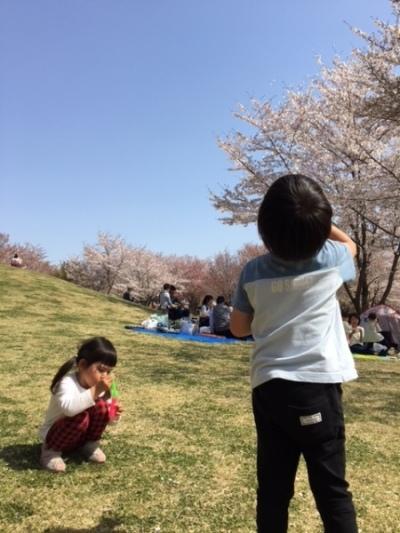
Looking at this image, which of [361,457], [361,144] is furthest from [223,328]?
[361,457]

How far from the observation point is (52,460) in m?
2.98

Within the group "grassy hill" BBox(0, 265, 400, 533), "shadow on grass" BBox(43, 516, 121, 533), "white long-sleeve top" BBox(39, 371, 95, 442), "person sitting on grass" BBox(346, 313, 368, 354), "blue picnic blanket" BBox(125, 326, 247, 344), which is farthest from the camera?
"person sitting on grass" BBox(346, 313, 368, 354)

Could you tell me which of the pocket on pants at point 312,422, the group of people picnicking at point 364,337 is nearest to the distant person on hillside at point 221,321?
the group of people picnicking at point 364,337

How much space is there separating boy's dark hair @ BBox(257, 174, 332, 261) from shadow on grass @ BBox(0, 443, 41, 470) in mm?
2188

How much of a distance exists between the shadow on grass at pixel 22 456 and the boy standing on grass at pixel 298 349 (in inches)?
67.5

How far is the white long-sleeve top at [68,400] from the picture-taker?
2.88 m

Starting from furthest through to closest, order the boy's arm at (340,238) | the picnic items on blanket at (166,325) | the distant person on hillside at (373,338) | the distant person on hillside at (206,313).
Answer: the distant person on hillside at (206,313) → the picnic items on blanket at (166,325) → the distant person on hillside at (373,338) → the boy's arm at (340,238)

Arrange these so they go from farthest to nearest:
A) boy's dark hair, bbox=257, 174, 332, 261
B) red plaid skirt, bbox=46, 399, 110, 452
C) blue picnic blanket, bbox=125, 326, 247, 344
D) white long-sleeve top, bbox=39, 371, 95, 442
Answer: blue picnic blanket, bbox=125, 326, 247, 344 → red plaid skirt, bbox=46, 399, 110, 452 → white long-sleeve top, bbox=39, 371, 95, 442 → boy's dark hair, bbox=257, 174, 332, 261

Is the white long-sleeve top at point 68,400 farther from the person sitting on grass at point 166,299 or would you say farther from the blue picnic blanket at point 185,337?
the person sitting on grass at point 166,299

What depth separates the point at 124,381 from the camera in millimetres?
5566

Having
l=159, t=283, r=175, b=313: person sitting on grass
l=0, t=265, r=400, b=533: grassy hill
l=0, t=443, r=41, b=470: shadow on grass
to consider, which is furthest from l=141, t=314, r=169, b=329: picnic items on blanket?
l=0, t=443, r=41, b=470: shadow on grass

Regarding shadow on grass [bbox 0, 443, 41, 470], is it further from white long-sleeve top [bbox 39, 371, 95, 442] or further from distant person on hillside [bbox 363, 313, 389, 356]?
distant person on hillside [bbox 363, 313, 389, 356]

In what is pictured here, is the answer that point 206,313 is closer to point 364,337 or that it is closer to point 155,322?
point 155,322

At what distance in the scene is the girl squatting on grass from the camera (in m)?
2.96
